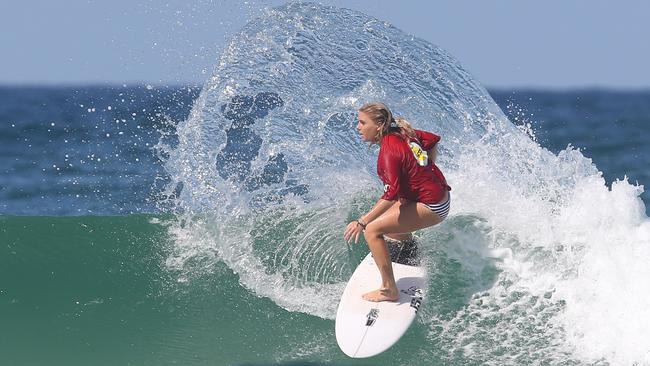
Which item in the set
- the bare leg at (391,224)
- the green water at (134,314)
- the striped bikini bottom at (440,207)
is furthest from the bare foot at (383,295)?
the striped bikini bottom at (440,207)

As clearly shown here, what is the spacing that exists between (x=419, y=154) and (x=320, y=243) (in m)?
2.14

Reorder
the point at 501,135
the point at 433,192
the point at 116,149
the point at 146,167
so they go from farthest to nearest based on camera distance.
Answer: the point at 116,149 → the point at 146,167 → the point at 501,135 → the point at 433,192

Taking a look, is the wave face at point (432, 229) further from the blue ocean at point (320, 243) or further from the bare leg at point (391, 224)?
the bare leg at point (391, 224)

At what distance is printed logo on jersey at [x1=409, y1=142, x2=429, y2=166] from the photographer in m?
7.18

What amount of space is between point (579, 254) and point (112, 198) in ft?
29.7

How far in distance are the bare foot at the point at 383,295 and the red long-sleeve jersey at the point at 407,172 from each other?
33.0 inches

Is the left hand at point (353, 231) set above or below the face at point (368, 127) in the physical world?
below

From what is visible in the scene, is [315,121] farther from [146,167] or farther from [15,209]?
[146,167]

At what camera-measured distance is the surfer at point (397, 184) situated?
7105mm

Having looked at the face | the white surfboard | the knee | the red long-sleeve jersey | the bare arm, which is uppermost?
the face

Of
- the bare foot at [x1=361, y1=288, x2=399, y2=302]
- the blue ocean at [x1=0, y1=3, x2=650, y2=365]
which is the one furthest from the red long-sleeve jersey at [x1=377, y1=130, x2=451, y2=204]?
the blue ocean at [x1=0, y1=3, x2=650, y2=365]

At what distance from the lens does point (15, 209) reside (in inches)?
592

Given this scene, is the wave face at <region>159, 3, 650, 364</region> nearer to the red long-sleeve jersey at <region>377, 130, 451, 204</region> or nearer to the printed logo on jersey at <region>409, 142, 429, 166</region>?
the red long-sleeve jersey at <region>377, 130, 451, 204</region>

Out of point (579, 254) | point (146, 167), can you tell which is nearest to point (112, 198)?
point (146, 167)
